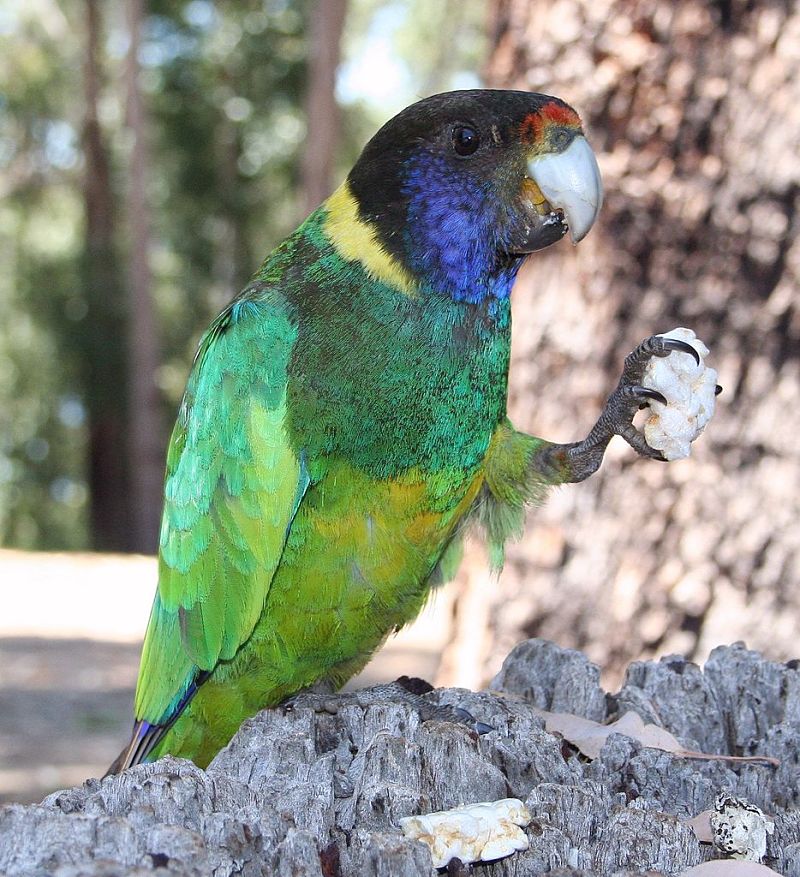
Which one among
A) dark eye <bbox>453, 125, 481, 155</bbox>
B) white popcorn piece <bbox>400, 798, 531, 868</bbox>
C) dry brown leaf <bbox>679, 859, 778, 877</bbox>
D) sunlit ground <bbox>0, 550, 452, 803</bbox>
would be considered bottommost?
sunlit ground <bbox>0, 550, 452, 803</bbox>

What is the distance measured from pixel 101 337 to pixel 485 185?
13930 millimetres

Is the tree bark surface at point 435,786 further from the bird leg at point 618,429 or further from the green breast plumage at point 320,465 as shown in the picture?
the bird leg at point 618,429

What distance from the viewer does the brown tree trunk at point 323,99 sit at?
957cm

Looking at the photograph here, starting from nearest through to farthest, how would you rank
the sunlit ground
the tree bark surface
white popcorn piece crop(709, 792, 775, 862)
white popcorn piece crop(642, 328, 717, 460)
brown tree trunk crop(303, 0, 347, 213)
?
the tree bark surface < white popcorn piece crop(709, 792, 775, 862) < white popcorn piece crop(642, 328, 717, 460) < the sunlit ground < brown tree trunk crop(303, 0, 347, 213)

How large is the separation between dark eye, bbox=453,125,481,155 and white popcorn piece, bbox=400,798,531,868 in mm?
1436

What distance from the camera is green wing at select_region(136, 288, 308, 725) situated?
227 centimetres

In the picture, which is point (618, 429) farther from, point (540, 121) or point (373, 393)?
point (540, 121)

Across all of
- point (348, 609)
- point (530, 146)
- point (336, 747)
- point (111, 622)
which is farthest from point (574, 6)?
point (111, 622)

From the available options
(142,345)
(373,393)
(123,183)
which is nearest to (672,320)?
(373,393)

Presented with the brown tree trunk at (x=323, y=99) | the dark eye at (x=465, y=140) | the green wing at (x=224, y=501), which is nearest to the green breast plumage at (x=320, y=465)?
the green wing at (x=224, y=501)

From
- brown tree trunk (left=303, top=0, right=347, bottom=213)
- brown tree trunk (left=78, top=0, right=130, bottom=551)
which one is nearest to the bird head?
brown tree trunk (left=303, top=0, right=347, bottom=213)

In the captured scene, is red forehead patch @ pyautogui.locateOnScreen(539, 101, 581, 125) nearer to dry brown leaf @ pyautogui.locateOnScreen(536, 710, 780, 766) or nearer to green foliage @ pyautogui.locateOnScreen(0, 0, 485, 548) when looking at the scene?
dry brown leaf @ pyautogui.locateOnScreen(536, 710, 780, 766)

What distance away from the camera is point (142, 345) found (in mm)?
13703

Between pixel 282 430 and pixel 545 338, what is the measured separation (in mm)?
1601
